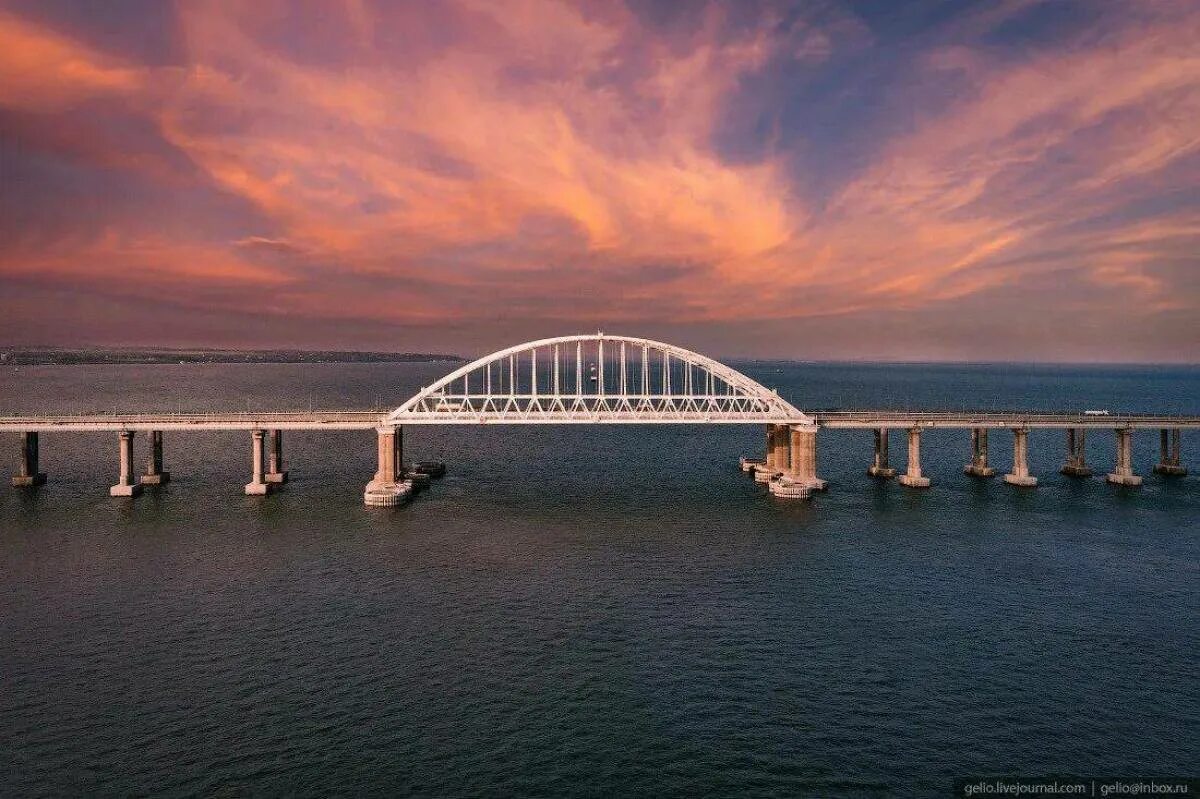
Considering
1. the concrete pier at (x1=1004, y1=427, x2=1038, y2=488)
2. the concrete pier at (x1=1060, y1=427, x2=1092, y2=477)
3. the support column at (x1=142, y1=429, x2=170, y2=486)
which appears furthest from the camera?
the concrete pier at (x1=1060, y1=427, x2=1092, y2=477)

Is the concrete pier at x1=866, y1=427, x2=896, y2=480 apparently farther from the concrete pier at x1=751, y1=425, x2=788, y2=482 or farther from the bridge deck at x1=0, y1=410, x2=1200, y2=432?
the concrete pier at x1=751, y1=425, x2=788, y2=482

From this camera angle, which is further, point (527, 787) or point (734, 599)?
point (734, 599)

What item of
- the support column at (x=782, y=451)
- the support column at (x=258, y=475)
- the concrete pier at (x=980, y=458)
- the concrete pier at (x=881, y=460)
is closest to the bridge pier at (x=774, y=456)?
the support column at (x=782, y=451)

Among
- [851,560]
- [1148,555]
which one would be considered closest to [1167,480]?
[1148,555]

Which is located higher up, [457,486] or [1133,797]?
[457,486]

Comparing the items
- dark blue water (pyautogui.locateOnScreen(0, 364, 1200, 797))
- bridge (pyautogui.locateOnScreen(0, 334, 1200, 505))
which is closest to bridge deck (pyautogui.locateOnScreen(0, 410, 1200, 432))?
bridge (pyautogui.locateOnScreen(0, 334, 1200, 505))

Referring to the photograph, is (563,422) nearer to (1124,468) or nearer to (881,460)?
(881,460)

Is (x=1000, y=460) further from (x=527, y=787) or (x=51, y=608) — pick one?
(x=51, y=608)
